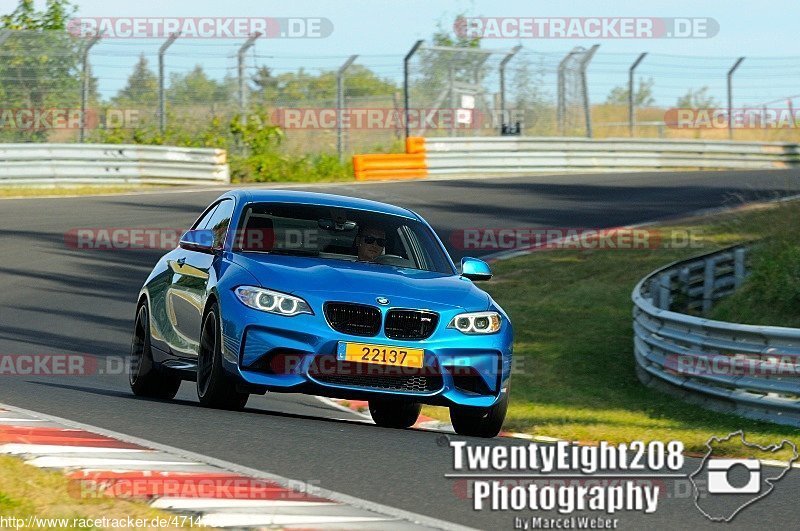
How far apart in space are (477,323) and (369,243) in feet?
3.98

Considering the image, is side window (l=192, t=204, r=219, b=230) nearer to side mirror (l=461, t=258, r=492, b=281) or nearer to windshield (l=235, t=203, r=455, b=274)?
windshield (l=235, t=203, r=455, b=274)

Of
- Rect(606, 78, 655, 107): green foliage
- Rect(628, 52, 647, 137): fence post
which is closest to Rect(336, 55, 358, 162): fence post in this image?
Rect(606, 78, 655, 107): green foliage

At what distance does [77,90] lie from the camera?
3162 centimetres

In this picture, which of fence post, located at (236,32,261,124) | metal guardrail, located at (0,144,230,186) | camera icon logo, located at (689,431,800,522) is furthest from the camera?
fence post, located at (236,32,261,124)

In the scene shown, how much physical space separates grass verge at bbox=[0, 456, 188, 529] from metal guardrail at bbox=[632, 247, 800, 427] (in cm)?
712

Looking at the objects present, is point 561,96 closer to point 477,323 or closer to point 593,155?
point 593,155

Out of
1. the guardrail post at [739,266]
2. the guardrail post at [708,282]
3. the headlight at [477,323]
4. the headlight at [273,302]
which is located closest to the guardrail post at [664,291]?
the guardrail post at [708,282]

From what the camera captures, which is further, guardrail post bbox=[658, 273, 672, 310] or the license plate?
guardrail post bbox=[658, 273, 672, 310]

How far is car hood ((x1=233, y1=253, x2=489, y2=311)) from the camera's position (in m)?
8.95

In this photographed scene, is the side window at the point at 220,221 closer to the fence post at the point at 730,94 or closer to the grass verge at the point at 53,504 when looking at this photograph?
the grass verge at the point at 53,504

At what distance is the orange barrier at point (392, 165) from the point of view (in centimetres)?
3278

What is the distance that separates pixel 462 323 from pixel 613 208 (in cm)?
1835

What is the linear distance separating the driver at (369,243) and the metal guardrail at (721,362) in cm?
374

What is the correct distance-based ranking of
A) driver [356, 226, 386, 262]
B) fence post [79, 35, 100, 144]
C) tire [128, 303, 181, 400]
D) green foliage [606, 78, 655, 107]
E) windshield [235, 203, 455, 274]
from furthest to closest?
1. green foliage [606, 78, 655, 107]
2. fence post [79, 35, 100, 144]
3. tire [128, 303, 181, 400]
4. driver [356, 226, 386, 262]
5. windshield [235, 203, 455, 274]
